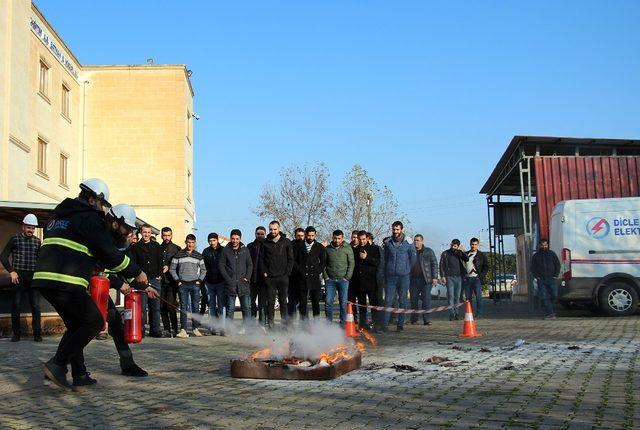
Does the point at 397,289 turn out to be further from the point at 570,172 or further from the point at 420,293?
the point at 570,172

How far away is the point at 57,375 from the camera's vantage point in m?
7.16

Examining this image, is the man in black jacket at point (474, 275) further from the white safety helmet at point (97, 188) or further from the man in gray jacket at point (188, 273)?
the white safety helmet at point (97, 188)

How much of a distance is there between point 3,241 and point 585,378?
15.5 meters

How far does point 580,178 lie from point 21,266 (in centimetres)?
1601

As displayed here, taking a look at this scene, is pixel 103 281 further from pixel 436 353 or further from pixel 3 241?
pixel 3 241

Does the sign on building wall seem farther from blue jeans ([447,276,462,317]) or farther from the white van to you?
the white van

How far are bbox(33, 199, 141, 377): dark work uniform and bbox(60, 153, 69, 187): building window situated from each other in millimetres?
23714

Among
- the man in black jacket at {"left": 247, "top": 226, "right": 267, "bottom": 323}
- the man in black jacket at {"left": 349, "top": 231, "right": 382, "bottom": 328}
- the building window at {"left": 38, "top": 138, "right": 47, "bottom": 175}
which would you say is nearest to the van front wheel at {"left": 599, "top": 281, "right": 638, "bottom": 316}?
the man in black jacket at {"left": 349, "top": 231, "right": 382, "bottom": 328}

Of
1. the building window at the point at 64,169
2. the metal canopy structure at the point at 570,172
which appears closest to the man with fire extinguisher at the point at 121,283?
the metal canopy structure at the point at 570,172

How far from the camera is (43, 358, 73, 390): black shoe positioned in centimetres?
715

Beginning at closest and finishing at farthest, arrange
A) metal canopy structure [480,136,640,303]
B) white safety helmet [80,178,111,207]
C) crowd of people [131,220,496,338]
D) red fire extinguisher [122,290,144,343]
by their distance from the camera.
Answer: white safety helmet [80,178,111,207] → red fire extinguisher [122,290,144,343] → crowd of people [131,220,496,338] → metal canopy structure [480,136,640,303]

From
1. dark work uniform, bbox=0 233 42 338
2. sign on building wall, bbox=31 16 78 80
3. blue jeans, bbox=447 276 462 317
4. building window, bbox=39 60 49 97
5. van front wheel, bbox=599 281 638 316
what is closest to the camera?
dark work uniform, bbox=0 233 42 338

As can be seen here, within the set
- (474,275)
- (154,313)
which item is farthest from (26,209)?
(474,275)

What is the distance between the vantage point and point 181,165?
34969 mm
